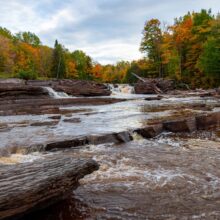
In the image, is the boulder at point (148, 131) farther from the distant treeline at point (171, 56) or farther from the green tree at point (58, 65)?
the green tree at point (58, 65)

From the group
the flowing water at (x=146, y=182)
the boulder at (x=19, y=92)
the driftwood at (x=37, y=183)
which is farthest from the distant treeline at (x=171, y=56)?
the driftwood at (x=37, y=183)

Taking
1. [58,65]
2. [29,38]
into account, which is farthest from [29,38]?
[58,65]

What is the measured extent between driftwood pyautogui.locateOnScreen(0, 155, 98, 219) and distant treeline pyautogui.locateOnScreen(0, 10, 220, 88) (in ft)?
117

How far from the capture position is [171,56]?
163 ft

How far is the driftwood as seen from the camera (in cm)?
330

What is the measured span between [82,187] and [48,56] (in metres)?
73.1

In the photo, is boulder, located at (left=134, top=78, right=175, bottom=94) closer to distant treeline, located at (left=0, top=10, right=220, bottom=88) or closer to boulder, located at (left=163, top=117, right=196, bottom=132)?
distant treeline, located at (left=0, top=10, right=220, bottom=88)

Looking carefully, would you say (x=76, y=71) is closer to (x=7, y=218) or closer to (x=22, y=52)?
(x=22, y=52)

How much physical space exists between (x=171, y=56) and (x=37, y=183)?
48.8 m

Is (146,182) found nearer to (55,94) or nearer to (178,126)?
(178,126)

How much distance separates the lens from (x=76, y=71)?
8356cm

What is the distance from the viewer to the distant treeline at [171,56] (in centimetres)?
3865

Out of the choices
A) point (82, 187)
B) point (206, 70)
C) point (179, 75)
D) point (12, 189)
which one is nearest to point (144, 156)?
point (82, 187)

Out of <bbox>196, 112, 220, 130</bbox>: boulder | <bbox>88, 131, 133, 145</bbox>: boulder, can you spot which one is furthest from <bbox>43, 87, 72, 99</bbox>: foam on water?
<bbox>88, 131, 133, 145</bbox>: boulder
